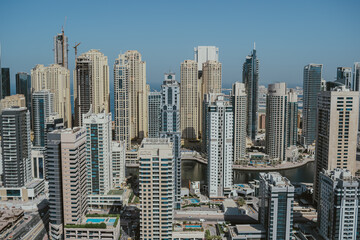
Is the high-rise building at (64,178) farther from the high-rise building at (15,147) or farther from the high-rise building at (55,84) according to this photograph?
the high-rise building at (55,84)

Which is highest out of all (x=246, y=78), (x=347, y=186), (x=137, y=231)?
(x=246, y=78)

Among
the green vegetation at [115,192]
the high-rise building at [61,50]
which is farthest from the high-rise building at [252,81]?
the green vegetation at [115,192]

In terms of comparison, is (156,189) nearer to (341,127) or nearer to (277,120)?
(341,127)

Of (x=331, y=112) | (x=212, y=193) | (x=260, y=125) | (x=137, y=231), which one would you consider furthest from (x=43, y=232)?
(x=260, y=125)

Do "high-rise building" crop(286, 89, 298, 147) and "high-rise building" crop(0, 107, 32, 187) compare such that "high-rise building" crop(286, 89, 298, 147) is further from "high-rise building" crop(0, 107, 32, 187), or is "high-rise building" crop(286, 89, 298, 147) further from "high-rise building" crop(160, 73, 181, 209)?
"high-rise building" crop(0, 107, 32, 187)

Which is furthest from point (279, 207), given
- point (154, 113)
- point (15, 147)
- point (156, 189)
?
point (154, 113)

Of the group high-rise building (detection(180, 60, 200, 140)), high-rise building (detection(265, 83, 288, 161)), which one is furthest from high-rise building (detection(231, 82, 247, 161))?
high-rise building (detection(180, 60, 200, 140))

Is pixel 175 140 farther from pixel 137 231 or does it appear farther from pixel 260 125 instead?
pixel 260 125
